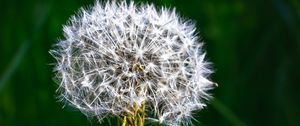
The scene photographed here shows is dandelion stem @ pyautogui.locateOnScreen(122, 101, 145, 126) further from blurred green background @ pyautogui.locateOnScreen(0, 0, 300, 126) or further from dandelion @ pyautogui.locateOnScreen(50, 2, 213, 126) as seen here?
blurred green background @ pyautogui.locateOnScreen(0, 0, 300, 126)

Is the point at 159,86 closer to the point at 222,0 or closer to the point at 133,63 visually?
the point at 133,63

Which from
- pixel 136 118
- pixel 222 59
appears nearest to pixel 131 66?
pixel 136 118

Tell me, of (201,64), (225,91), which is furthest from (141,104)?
(225,91)

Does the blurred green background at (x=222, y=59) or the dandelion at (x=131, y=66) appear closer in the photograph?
the dandelion at (x=131, y=66)

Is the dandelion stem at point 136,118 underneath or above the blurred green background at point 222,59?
underneath

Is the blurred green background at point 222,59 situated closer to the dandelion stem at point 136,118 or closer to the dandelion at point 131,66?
the dandelion at point 131,66

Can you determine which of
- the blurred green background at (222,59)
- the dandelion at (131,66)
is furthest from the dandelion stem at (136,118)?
the blurred green background at (222,59)
